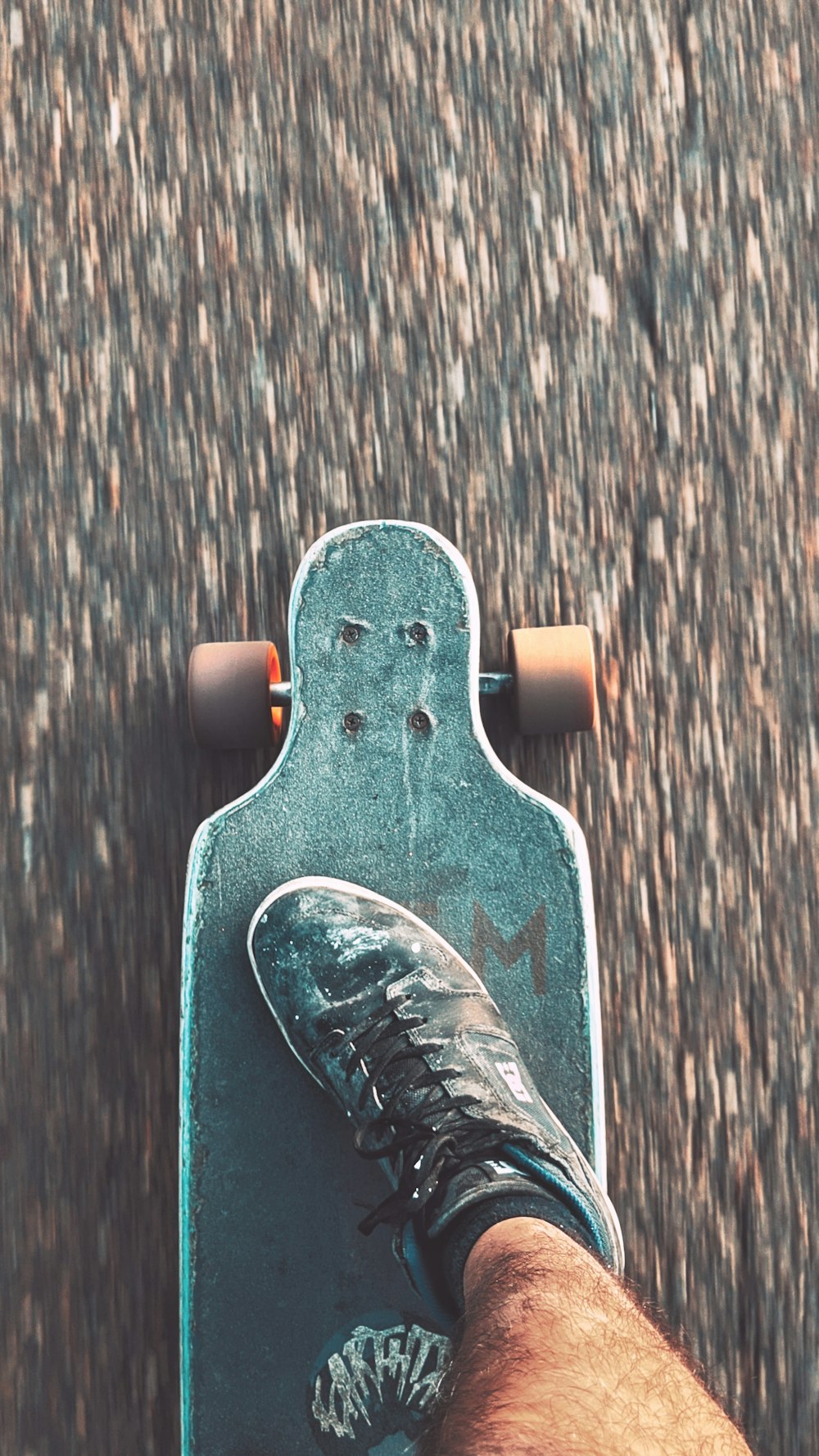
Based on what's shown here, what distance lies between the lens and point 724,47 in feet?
3.87

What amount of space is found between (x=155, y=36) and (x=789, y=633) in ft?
2.97

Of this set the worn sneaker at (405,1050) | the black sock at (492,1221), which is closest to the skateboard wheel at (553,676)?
the worn sneaker at (405,1050)

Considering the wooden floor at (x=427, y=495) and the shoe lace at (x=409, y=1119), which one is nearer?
the shoe lace at (x=409, y=1119)

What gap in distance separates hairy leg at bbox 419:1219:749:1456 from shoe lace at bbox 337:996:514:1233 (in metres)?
0.08

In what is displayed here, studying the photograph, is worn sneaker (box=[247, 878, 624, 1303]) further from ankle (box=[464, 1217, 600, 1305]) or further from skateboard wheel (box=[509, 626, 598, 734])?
skateboard wheel (box=[509, 626, 598, 734])

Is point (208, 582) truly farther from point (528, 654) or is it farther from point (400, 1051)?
point (400, 1051)

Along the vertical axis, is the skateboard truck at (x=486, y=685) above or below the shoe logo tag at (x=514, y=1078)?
above

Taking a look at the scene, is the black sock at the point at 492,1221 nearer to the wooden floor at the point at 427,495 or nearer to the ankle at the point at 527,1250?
the ankle at the point at 527,1250

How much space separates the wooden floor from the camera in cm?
109

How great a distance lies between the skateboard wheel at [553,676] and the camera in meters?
1.05

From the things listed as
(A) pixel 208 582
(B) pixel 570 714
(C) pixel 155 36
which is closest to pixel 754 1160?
(B) pixel 570 714

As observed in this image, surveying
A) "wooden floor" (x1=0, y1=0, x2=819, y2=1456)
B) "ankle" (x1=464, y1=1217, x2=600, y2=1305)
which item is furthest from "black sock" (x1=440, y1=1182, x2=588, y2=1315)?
"wooden floor" (x1=0, y1=0, x2=819, y2=1456)

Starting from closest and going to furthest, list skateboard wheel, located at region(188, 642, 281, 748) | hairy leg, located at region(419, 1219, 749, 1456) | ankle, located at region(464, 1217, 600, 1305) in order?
hairy leg, located at region(419, 1219, 749, 1456)
ankle, located at region(464, 1217, 600, 1305)
skateboard wheel, located at region(188, 642, 281, 748)

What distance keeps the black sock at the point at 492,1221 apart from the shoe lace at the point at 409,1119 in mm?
38
